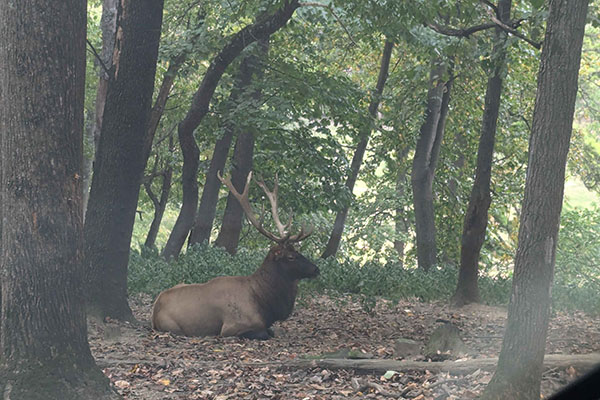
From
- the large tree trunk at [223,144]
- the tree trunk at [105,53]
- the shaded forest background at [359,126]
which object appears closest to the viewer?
the shaded forest background at [359,126]

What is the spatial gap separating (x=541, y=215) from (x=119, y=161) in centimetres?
654

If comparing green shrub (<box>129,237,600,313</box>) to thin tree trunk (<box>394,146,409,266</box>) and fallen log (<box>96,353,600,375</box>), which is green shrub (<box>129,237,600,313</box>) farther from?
thin tree trunk (<box>394,146,409,266</box>)

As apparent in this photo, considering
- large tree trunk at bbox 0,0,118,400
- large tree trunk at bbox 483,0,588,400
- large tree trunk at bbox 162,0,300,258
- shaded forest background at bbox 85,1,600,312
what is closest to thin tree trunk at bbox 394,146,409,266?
shaded forest background at bbox 85,1,600,312

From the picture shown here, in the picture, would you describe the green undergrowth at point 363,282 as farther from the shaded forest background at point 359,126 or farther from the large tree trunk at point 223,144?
the large tree trunk at point 223,144

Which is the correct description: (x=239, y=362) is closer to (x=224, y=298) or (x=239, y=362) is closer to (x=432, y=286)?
(x=224, y=298)

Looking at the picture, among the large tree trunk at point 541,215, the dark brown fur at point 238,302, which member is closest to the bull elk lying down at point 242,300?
the dark brown fur at point 238,302

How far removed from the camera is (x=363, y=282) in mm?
13797

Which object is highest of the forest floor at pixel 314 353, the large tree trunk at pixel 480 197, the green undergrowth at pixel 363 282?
the large tree trunk at pixel 480 197

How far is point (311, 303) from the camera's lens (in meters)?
13.7

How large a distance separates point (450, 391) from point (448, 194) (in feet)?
53.6

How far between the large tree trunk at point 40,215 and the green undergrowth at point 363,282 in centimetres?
667

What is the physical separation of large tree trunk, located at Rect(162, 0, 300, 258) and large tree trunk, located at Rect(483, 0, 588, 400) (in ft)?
23.2

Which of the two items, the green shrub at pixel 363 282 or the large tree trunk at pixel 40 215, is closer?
the large tree trunk at pixel 40 215

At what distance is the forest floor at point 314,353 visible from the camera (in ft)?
24.1
